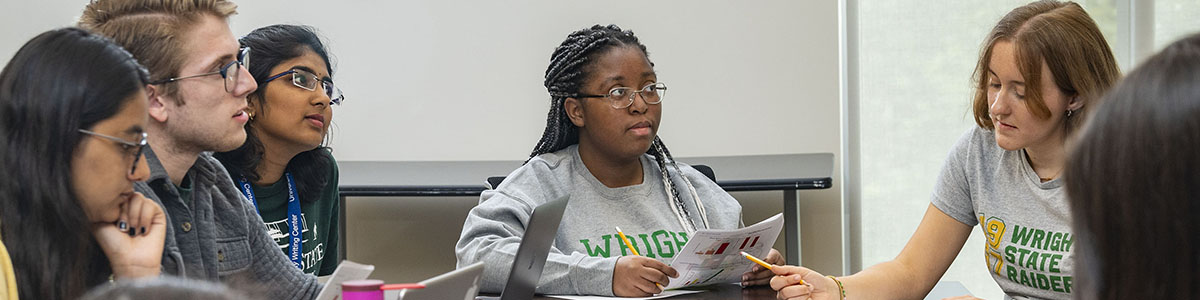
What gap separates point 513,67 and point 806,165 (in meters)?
1.11

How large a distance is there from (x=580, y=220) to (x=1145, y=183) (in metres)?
1.34

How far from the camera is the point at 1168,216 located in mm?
731

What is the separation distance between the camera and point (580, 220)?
2006 mm

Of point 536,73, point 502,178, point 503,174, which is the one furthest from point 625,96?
point 536,73

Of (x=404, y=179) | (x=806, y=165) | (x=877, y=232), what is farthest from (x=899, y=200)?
(x=404, y=179)

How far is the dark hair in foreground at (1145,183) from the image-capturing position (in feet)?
2.37

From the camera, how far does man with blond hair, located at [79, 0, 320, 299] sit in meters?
1.52

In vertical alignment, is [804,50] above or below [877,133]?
above

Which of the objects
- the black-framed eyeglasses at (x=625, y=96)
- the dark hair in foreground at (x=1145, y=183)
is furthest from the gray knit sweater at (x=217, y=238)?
the dark hair in foreground at (x=1145, y=183)

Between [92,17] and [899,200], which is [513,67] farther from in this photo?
[92,17]

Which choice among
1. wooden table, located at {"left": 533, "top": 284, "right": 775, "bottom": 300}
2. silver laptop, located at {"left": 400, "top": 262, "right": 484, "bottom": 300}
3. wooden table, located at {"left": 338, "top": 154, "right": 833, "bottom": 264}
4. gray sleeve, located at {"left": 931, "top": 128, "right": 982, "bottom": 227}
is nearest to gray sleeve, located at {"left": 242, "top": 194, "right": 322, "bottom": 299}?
wooden table, located at {"left": 533, "top": 284, "right": 775, "bottom": 300}

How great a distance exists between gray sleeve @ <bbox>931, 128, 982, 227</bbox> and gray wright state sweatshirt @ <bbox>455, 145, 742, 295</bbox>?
0.43 m

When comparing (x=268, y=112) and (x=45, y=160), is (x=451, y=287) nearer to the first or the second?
(x=45, y=160)

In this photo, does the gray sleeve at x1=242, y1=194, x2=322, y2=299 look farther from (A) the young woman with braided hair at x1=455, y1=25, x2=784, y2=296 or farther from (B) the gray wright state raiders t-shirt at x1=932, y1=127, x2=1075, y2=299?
(B) the gray wright state raiders t-shirt at x1=932, y1=127, x2=1075, y2=299
